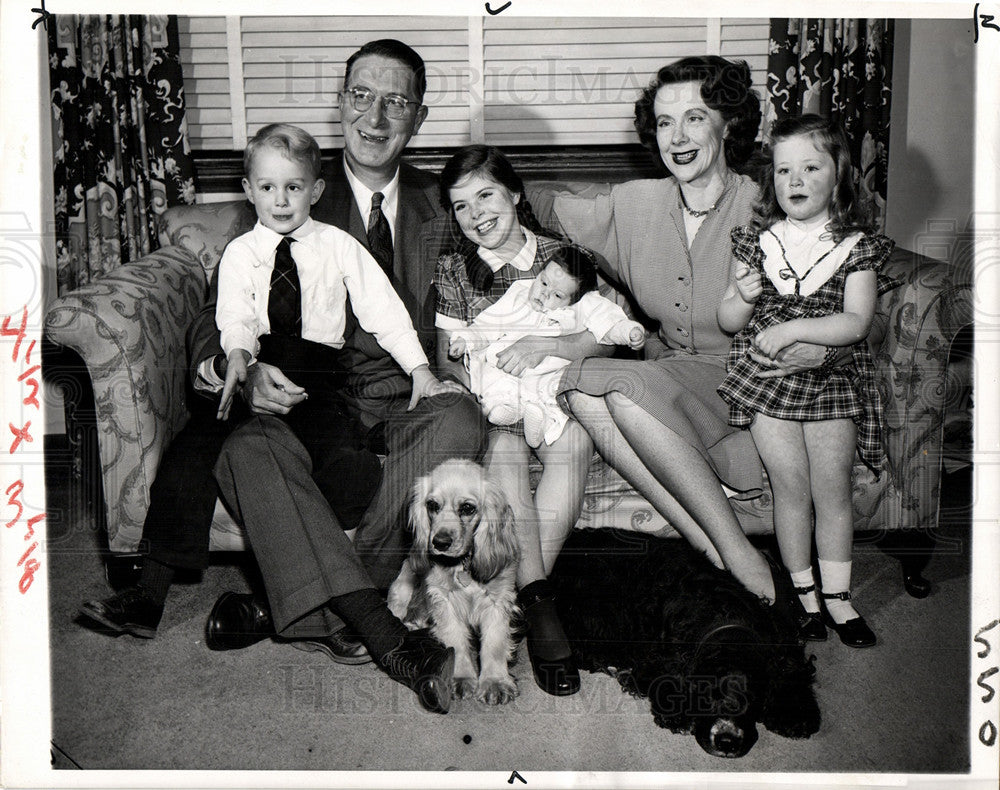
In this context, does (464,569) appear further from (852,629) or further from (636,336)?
(852,629)

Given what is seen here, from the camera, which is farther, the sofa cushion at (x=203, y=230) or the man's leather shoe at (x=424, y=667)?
the sofa cushion at (x=203, y=230)

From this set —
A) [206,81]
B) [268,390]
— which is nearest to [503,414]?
[268,390]

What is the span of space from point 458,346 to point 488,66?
2.20ft

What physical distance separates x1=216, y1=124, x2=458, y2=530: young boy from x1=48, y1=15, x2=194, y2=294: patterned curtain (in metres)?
0.80

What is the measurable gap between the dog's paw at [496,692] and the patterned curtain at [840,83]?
4.65ft

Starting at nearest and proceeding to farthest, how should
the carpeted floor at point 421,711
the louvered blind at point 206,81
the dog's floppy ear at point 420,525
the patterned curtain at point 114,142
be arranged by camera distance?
the carpeted floor at point 421,711
the dog's floppy ear at point 420,525
the louvered blind at point 206,81
the patterned curtain at point 114,142

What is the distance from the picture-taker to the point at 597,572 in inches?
68.2

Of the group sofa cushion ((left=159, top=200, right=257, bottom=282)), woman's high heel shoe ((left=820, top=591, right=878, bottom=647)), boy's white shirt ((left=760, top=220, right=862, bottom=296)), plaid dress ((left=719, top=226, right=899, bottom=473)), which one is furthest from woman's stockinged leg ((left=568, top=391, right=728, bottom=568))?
sofa cushion ((left=159, top=200, right=257, bottom=282))

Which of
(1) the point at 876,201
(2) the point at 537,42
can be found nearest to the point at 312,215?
(2) the point at 537,42

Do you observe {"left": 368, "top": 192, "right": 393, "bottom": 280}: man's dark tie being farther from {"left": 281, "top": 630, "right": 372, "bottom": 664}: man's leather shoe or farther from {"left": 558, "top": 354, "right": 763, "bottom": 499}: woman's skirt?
{"left": 281, "top": 630, "right": 372, "bottom": 664}: man's leather shoe

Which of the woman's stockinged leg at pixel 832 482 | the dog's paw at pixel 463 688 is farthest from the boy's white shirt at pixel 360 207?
the woman's stockinged leg at pixel 832 482

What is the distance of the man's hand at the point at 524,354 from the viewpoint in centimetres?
178

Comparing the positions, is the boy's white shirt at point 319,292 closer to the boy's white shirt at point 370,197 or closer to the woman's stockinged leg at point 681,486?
the boy's white shirt at point 370,197

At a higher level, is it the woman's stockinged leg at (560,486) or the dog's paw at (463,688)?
the woman's stockinged leg at (560,486)
